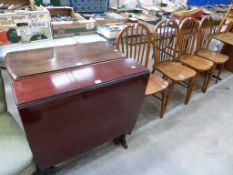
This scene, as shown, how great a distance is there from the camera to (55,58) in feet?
4.16

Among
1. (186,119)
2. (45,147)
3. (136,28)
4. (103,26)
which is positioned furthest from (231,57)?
(45,147)

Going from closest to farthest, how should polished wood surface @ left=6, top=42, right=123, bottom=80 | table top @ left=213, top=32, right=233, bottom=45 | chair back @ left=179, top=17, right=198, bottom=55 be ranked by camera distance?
polished wood surface @ left=6, top=42, right=123, bottom=80
chair back @ left=179, top=17, right=198, bottom=55
table top @ left=213, top=32, right=233, bottom=45

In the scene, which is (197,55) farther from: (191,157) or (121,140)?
(121,140)

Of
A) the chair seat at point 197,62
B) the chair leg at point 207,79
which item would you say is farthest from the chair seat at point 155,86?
the chair leg at point 207,79

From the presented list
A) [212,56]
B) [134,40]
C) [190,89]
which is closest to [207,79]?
[212,56]

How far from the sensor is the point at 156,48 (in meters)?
2.09

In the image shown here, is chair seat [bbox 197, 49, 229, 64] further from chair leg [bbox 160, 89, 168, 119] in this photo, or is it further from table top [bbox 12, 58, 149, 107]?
table top [bbox 12, 58, 149, 107]

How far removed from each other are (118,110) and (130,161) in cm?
58

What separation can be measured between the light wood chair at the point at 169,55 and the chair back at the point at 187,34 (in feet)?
0.26

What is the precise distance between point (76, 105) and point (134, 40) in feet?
3.65

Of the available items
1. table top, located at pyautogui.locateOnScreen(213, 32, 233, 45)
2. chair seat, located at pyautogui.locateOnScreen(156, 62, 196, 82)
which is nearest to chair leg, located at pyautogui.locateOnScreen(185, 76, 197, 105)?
chair seat, located at pyautogui.locateOnScreen(156, 62, 196, 82)

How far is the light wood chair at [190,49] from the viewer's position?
2.23 m

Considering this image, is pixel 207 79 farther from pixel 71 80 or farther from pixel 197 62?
pixel 71 80

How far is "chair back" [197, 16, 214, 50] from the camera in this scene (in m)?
2.44
